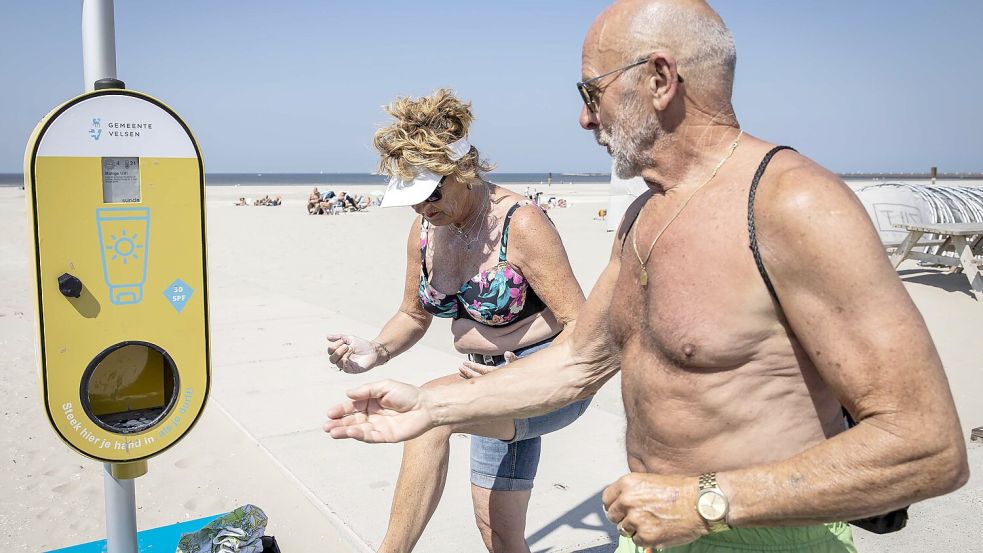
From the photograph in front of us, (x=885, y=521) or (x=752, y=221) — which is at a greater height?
(x=752, y=221)

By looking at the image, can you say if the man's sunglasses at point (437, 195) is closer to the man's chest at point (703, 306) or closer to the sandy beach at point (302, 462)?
the man's chest at point (703, 306)

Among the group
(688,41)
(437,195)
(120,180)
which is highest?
(688,41)

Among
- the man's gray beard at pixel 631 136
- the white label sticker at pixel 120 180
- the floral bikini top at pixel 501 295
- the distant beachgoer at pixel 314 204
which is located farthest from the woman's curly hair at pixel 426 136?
the distant beachgoer at pixel 314 204

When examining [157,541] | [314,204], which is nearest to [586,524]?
[157,541]

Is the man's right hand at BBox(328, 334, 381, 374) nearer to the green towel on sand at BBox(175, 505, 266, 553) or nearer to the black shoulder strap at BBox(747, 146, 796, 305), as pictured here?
the green towel on sand at BBox(175, 505, 266, 553)

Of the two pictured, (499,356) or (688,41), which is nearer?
(688,41)

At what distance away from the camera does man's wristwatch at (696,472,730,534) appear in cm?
146

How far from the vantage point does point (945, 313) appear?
8.84m

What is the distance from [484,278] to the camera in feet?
9.57

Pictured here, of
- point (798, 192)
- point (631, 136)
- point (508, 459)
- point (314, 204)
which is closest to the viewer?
point (798, 192)

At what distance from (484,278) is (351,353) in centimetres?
60

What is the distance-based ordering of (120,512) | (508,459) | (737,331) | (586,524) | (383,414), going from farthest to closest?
(586,524), (508,459), (120,512), (383,414), (737,331)

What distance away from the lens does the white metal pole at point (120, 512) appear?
8.25ft

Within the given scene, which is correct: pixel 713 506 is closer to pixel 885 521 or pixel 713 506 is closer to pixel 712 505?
pixel 712 505
